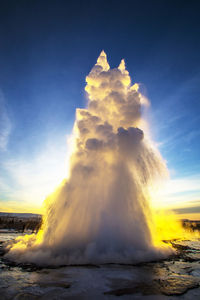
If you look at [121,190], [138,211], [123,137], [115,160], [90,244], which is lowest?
[90,244]

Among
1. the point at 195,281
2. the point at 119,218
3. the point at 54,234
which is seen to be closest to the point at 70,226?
the point at 54,234

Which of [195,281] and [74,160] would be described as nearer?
[195,281]

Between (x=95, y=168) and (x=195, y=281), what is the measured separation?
12904 millimetres

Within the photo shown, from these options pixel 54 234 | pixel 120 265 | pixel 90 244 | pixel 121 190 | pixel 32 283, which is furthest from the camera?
pixel 121 190

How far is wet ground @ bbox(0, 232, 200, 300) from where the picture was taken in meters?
8.53

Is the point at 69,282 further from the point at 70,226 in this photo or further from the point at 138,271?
the point at 70,226

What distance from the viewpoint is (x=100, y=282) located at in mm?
10141

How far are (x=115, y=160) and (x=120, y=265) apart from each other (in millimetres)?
10834

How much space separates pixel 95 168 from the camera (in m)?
19.5

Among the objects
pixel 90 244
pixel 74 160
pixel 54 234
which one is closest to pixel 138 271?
pixel 90 244

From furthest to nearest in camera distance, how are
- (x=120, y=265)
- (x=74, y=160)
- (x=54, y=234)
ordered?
(x=74, y=160) → (x=54, y=234) → (x=120, y=265)

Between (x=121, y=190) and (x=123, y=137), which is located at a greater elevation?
(x=123, y=137)

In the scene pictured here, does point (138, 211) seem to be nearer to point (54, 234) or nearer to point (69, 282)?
point (54, 234)

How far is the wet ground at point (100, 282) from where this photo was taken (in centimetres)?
853
